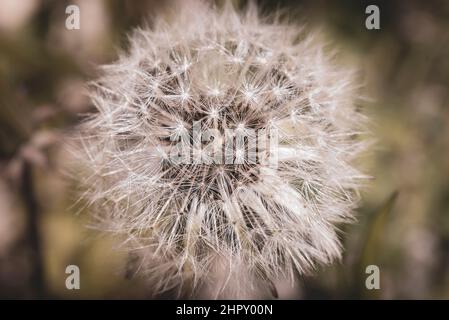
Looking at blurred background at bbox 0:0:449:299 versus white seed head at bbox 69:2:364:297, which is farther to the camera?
blurred background at bbox 0:0:449:299

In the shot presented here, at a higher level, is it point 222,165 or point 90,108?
point 90,108

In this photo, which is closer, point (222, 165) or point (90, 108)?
point (222, 165)

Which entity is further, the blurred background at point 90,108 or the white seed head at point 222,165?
the blurred background at point 90,108

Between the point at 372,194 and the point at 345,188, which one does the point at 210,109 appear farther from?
the point at 372,194
